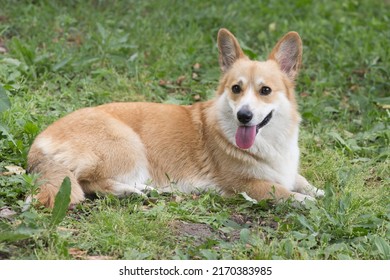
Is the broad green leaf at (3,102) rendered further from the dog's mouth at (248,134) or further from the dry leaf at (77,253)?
the dog's mouth at (248,134)

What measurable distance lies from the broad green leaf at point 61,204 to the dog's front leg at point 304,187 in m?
2.23

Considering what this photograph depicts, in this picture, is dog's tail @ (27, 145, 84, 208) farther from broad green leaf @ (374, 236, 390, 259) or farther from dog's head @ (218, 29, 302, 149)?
broad green leaf @ (374, 236, 390, 259)

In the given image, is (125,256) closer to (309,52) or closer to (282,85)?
(282,85)

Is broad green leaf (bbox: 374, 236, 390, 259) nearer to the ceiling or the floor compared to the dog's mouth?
nearer to the floor

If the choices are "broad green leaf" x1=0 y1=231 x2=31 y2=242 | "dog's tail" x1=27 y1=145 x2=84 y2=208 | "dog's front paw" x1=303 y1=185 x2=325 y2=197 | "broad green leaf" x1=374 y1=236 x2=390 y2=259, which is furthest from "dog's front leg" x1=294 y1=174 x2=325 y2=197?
"broad green leaf" x1=0 y1=231 x2=31 y2=242

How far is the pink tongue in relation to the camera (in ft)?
18.6

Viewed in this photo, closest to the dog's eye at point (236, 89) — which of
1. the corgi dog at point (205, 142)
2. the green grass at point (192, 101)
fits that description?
the corgi dog at point (205, 142)

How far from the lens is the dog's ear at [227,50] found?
602 centimetres

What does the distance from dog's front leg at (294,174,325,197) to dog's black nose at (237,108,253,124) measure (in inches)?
34.4

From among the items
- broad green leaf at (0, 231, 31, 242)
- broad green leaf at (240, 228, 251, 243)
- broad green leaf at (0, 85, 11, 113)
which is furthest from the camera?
broad green leaf at (0, 85, 11, 113)

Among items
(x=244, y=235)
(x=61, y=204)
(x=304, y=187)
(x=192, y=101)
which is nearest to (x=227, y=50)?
(x=304, y=187)

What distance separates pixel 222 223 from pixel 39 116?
2498 mm

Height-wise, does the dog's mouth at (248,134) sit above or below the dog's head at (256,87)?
below

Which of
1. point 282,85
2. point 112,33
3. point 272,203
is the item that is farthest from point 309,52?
point 272,203
